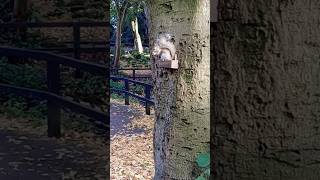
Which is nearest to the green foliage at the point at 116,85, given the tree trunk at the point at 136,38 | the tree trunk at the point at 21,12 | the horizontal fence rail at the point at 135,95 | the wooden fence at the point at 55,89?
the horizontal fence rail at the point at 135,95

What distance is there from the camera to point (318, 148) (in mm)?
354

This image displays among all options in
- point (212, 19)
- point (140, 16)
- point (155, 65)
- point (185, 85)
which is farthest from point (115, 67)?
point (212, 19)

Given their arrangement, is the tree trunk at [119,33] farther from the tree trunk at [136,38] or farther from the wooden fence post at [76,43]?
the wooden fence post at [76,43]

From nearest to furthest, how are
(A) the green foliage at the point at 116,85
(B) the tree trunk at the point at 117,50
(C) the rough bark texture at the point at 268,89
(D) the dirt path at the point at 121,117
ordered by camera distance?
(C) the rough bark texture at the point at 268,89
(A) the green foliage at the point at 116,85
(B) the tree trunk at the point at 117,50
(D) the dirt path at the point at 121,117

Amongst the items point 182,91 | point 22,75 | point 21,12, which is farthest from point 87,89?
point 182,91

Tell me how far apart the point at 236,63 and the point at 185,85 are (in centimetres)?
148

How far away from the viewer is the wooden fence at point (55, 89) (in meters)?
1.39

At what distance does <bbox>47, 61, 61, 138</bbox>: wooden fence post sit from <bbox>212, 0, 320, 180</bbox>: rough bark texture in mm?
1114

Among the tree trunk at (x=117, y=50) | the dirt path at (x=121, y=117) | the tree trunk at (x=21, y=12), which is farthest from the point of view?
the dirt path at (x=121, y=117)

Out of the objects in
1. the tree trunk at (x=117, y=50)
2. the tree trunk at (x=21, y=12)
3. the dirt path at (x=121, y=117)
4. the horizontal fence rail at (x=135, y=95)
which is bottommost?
the dirt path at (x=121, y=117)

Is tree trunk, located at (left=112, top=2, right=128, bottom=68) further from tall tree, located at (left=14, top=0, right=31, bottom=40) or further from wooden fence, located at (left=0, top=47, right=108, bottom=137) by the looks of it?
tall tree, located at (left=14, top=0, right=31, bottom=40)

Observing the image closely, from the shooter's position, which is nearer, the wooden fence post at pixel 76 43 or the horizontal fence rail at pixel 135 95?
the wooden fence post at pixel 76 43

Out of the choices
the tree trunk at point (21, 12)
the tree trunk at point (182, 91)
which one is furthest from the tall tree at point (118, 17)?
the tree trunk at point (21, 12)

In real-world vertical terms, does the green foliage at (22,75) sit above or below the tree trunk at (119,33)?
below
